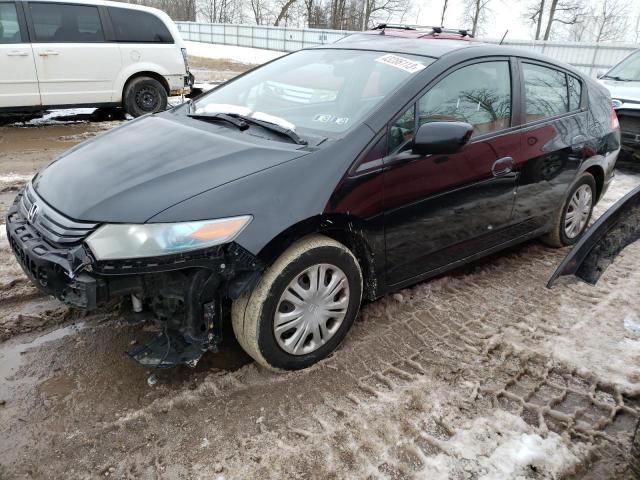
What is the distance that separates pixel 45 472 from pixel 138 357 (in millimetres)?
566

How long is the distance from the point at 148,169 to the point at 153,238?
48 cm

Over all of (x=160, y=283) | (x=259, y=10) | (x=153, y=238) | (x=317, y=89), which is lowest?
(x=259, y=10)

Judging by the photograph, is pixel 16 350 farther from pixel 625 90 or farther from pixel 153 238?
pixel 625 90

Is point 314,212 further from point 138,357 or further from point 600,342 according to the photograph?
point 600,342

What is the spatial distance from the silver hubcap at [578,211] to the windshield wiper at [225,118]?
9.49 ft

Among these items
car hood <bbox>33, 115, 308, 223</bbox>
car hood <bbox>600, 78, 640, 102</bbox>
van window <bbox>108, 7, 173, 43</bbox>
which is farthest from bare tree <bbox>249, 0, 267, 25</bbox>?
car hood <bbox>33, 115, 308, 223</bbox>

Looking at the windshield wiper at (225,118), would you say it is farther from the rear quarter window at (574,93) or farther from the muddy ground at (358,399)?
the rear quarter window at (574,93)

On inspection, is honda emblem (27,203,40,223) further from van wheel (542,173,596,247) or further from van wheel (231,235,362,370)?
van wheel (542,173,596,247)

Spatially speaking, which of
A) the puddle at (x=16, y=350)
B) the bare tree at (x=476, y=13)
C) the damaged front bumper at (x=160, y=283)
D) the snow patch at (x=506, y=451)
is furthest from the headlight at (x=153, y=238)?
the bare tree at (x=476, y=13)

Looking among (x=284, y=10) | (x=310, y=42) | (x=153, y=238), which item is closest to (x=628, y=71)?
(x=153, y=238)

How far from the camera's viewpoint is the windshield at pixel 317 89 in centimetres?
288

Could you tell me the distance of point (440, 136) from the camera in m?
2.70

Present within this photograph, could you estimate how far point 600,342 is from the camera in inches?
120

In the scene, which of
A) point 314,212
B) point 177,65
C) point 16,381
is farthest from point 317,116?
point 177,65
